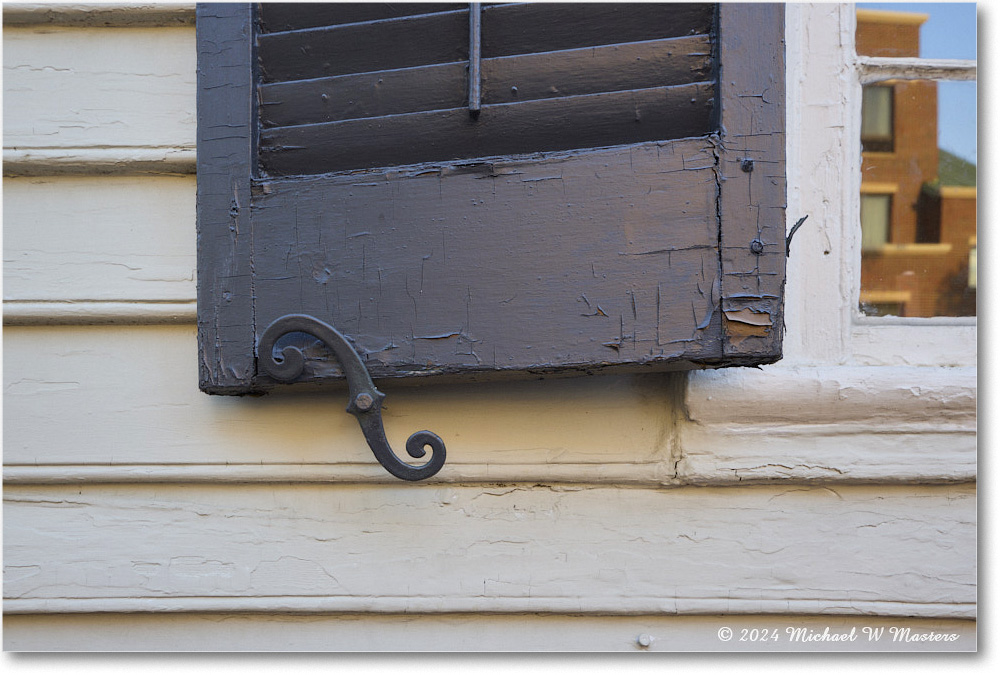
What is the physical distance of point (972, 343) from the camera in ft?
3.50

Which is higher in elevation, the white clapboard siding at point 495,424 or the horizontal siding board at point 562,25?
the horizontal siding board at point 562,25

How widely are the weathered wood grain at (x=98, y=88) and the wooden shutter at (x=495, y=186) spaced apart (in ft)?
0.35

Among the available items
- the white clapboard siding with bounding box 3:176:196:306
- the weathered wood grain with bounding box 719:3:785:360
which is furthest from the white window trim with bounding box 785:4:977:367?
the white clapboard siding with bounding box 3:176:196:306

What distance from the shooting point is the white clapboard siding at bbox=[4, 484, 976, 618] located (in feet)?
3.30

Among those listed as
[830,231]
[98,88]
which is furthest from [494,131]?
[98,88]

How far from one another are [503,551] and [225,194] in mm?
641

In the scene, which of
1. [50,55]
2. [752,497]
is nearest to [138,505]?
[50,55]

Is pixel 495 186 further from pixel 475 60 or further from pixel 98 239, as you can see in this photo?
pixel 98 239

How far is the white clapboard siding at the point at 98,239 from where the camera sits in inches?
41.7

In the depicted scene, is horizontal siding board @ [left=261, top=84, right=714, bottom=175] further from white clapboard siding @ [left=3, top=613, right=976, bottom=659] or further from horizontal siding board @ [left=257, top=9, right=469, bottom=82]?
white clapboard siding @ [left=3, top=613, right=976, bottom=659]

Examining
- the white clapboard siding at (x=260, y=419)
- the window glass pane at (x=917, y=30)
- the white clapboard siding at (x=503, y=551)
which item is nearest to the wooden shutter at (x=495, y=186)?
the white clapboard siding at (x=260, y=419)

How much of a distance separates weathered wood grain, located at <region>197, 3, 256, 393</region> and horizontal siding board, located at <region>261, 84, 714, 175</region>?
0.17 feet

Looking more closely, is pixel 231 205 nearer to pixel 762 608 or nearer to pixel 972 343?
pixel 762 608

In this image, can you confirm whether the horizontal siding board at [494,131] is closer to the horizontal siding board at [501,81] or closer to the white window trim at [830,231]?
the horizontal siding board at [501,81]
